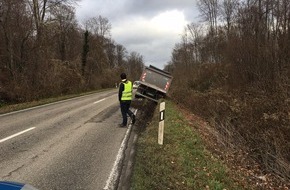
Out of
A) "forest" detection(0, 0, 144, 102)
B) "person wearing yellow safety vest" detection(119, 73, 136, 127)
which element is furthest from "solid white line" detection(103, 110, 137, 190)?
"forest" detection(0, 0, 144, 102)

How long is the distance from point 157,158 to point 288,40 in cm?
1086

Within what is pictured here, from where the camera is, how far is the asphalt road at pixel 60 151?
6988 mm

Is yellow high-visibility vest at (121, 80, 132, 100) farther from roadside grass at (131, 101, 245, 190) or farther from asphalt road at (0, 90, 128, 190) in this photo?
roadside grass at (131, 101, 245, 190)

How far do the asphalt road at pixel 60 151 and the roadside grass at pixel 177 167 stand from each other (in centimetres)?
74

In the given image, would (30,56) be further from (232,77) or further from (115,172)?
(115,172)

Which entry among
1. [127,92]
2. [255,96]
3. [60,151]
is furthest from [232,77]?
[60,151]

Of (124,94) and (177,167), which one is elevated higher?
(124,94)

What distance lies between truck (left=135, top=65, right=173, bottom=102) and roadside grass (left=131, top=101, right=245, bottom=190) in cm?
1184

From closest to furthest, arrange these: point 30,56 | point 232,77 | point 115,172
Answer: point 115,172 → point 232,77 → point 30,56

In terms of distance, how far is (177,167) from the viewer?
7.64m

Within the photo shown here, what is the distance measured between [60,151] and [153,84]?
551 inches

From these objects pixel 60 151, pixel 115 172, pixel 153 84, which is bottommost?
pixel 115 172

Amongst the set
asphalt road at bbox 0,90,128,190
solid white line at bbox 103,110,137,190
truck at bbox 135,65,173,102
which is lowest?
solid white line at bbox 103,110,137,190

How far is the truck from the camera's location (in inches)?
889
